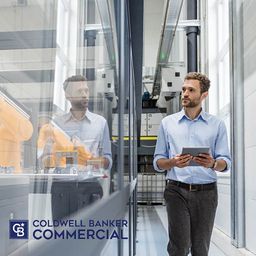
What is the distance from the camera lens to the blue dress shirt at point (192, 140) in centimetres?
251

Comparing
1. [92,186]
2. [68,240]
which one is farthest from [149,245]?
[68,240]

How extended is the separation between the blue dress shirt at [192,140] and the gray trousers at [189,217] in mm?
91

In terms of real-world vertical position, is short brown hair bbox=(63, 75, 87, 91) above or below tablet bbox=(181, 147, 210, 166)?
above

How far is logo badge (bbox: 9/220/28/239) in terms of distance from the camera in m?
0.39

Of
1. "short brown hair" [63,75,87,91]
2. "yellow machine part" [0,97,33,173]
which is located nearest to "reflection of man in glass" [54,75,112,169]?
"short brown hair" [63,75,87,91]

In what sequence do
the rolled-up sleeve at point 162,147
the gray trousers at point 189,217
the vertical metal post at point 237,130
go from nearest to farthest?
the gray trousers at point 189,217, the rolled-up sleeve at point 162,147, the vertical metal post at point 237,130

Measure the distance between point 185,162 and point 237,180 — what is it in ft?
6.47

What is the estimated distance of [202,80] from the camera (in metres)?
2.68

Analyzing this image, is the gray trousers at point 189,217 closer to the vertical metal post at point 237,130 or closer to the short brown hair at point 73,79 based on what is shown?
the vertical metal post at point 237,130

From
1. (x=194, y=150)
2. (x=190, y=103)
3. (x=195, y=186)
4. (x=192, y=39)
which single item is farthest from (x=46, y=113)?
(x=192, y=39)

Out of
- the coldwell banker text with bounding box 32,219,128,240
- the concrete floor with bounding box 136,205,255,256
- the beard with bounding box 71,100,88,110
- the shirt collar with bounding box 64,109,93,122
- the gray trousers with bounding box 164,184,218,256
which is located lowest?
the concrete floor with bounding box 136,205,255,256

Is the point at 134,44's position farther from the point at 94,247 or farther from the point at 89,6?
the point at 94,247

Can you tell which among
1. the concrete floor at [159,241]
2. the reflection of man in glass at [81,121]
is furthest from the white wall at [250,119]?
the reflection of man in glass at [81,121]

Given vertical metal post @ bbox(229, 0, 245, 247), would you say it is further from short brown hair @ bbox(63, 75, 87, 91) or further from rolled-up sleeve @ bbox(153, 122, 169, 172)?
short brown hair @ bbox(63, 75, 87, 91)
